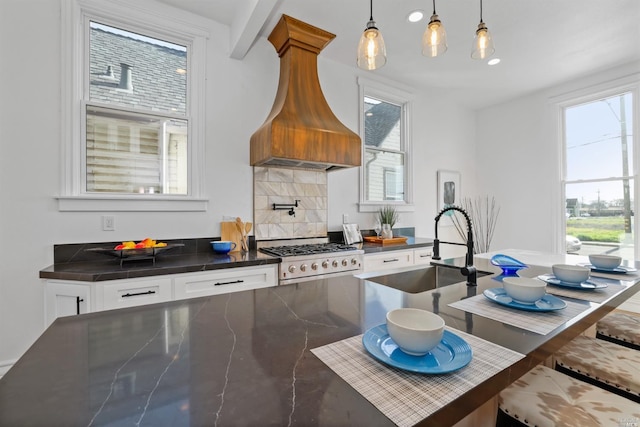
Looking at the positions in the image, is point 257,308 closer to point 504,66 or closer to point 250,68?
point 250,68

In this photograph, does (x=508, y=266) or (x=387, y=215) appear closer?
(x=508, y=266)

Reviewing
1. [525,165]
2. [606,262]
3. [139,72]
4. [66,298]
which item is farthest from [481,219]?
[66,298]

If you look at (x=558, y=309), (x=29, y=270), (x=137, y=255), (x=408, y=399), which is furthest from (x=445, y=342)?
(x=29, y=270)


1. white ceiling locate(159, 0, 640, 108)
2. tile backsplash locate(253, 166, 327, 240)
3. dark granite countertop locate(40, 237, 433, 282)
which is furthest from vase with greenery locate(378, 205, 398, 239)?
white ceiling locate(159, 0, 640, 108)

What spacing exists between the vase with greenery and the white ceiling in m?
1.78

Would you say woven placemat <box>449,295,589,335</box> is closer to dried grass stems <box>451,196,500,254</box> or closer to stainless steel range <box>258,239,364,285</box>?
stainless steel range <box>258,239,364,285</box>

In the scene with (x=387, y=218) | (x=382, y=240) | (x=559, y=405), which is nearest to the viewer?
(x=559, y=405)

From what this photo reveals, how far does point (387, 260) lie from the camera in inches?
122

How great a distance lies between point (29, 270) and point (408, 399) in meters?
2.75

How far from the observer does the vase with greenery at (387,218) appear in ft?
11.7

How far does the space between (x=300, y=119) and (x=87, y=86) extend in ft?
5.64

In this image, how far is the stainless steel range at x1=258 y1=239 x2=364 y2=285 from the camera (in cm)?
238

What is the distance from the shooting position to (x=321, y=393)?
565 millimetres

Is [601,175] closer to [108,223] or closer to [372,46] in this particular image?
[372,46]
